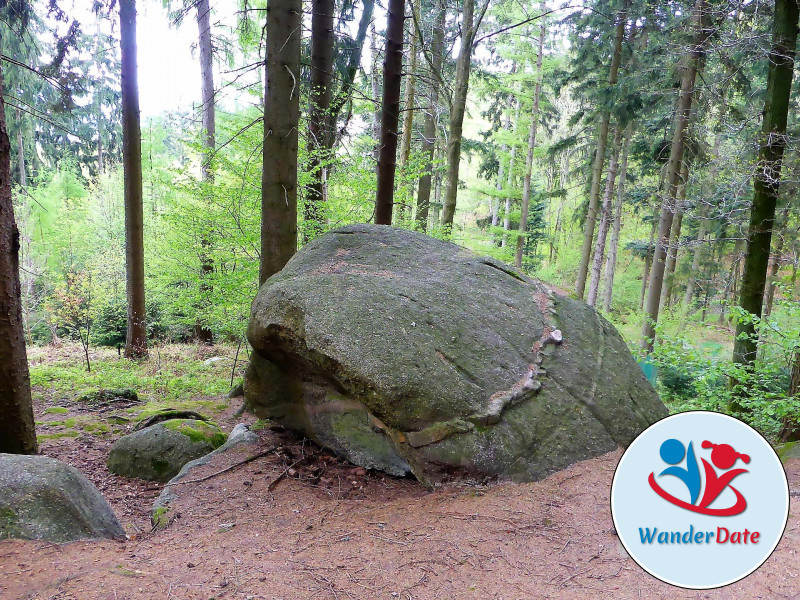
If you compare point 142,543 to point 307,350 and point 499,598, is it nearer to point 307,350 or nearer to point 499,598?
point 307,350

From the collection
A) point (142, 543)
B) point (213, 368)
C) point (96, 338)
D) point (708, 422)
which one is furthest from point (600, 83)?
point (96, 338)

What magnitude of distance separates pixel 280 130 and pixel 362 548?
491 cm

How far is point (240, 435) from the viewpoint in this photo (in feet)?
16.5

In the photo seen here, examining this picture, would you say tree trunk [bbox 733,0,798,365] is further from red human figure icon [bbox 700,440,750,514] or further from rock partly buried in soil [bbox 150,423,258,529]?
rock partly buried in soil [bbox 150,423,258,529]

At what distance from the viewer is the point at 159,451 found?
4.94 m

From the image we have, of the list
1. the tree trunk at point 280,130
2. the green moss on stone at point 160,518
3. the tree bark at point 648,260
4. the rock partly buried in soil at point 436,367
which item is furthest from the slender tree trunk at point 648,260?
the green moss on stone at point 160,518

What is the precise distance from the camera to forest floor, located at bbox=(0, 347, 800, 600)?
7.28ft

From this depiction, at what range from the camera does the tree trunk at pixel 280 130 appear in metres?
5.66

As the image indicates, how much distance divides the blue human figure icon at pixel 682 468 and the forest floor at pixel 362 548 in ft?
1.50

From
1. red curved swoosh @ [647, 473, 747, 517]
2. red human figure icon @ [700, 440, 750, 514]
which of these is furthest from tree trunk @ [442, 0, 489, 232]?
red curved swoosh @ [647, 473, 747, 517]

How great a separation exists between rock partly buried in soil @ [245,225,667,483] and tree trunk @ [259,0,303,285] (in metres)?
1.11

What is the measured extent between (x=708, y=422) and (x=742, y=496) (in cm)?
33

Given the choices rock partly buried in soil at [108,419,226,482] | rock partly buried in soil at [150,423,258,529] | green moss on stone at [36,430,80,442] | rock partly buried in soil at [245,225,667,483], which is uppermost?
rock partly buried in soil at [245,225,667,483]

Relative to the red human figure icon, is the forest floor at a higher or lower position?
lower
